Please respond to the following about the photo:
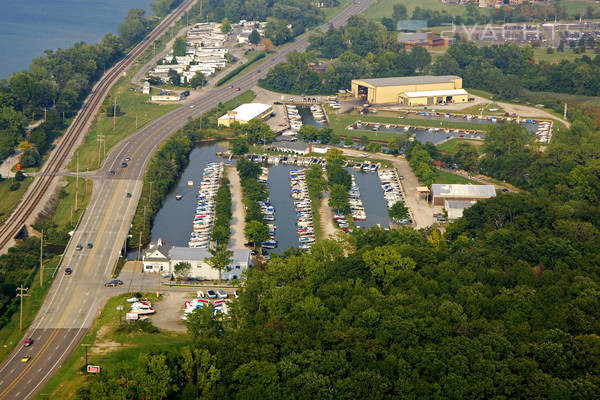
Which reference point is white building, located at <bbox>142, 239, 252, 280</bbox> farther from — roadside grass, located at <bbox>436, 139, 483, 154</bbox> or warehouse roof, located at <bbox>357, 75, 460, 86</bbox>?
warehouse roof, located at <bbox>357, 75, 460, 86</bbox>

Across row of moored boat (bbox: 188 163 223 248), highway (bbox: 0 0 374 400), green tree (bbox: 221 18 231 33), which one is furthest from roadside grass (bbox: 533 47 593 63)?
row of moored boat (bbox: 188 163 223 248)

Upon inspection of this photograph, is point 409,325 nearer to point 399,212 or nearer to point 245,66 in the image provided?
point 399,212

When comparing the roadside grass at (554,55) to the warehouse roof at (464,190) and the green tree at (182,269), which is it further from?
the green tree at (182,269)

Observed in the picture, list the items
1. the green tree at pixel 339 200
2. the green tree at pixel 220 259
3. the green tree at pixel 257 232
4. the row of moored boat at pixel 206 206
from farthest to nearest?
1. the green tree at pixel 339 200
2. the row of moored boat at pixel 206 206
3. the green tree at pixel 257 232
4. the green tree at pixel 220 259

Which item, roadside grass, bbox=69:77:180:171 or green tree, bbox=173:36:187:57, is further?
green tree, bbox=173:36:187:57

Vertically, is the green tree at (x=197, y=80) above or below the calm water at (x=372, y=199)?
above

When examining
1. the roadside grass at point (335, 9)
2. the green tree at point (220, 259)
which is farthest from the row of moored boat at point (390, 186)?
the roadside grass at point (335, 9)
